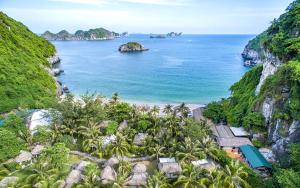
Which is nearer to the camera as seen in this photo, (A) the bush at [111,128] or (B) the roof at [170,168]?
(B) the roof at [170,168]

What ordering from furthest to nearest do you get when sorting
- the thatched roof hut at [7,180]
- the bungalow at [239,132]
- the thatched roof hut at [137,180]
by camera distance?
the bungalow at [239,132] < the thatched roof hut at [137,180] < the thatched roof hut at [7,180]

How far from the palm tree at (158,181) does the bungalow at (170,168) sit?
2.50 feet

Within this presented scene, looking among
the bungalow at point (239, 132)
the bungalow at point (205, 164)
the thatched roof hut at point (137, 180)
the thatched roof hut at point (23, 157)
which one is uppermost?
the bungalow at point (239, 132)

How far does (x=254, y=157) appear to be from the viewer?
1108 inches

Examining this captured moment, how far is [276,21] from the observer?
139ft

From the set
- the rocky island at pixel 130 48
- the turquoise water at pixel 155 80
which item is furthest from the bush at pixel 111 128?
the rocky island at pixel 130 48

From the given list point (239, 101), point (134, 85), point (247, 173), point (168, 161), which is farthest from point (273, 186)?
point (134, 85)

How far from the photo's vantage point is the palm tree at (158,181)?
71.9ft

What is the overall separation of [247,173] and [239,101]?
1721 centimetres

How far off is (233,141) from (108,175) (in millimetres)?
15201

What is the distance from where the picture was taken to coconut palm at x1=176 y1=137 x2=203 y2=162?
88.0 feet

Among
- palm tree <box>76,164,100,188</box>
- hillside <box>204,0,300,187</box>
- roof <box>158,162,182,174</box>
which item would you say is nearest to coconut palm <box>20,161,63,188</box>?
palm tree <box>76,164,100,188</box>

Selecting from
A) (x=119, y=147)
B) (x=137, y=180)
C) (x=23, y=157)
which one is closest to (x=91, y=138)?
(x=119, y=147)

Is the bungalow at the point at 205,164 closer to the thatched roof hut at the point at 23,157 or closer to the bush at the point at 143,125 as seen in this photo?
the bush at the point at 143,125
